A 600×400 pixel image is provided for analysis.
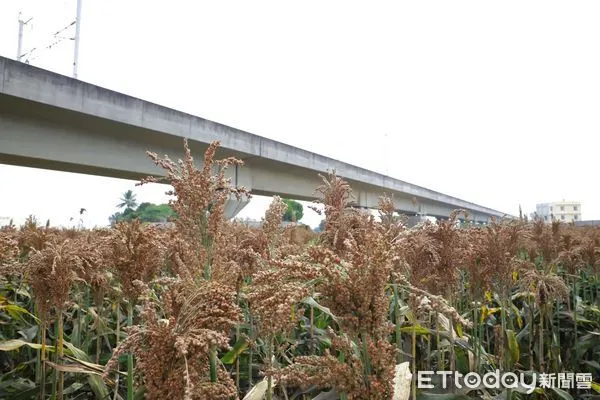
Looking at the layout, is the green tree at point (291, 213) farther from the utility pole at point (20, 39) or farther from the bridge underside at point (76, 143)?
the utility pole at point (20, 39)

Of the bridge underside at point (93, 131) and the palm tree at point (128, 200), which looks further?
the palm tree at point (128, 200)

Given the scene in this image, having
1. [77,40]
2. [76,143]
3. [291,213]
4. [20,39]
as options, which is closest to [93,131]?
[76,143]

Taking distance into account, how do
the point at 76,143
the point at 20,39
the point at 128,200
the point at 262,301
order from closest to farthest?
the point at 262,301, the point at 76,143, the point at 20,39, the point at 128,200

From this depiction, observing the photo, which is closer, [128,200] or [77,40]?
[77,40]

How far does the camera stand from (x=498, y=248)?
336cm

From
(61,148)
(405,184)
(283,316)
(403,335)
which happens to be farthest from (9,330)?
(405,184)

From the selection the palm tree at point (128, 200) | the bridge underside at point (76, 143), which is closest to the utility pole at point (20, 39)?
the bridge underside at point (76, 143)

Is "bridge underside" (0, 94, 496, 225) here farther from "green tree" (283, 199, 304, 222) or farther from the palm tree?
the palm tree

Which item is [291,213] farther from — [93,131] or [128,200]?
[128,200]

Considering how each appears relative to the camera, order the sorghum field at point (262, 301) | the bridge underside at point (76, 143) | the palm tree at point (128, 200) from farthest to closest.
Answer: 1. the palm tree at point (128, 200)
2. the bridge underside at point (76, 143)
3. the sorghum field at point (262, 301)

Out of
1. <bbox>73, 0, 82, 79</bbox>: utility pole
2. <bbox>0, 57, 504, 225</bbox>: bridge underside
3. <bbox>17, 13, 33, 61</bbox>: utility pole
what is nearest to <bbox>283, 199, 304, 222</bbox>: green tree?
<bbox>0, 57, 504, 225</bbox>: bridge underside

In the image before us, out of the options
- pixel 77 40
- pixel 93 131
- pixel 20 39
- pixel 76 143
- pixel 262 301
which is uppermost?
pixel 20 39

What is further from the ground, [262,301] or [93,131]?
[93,131]

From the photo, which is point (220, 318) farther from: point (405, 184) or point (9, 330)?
point (405, 184)
